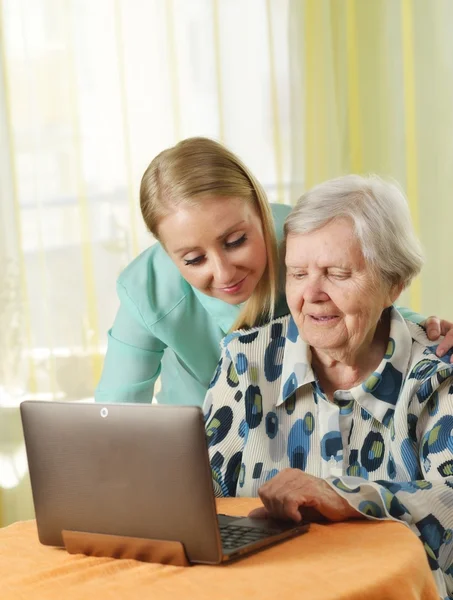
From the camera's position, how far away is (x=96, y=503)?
131 cm

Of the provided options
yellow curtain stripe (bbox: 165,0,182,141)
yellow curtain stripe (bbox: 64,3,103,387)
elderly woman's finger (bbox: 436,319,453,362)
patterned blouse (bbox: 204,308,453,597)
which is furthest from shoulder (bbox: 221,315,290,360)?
yellow curtain stripe (bbox: 165,0,182,141)

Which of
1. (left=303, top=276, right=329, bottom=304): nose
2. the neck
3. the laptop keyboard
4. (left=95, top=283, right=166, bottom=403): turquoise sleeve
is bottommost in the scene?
(left=95, top=283, right=166, bottom=403): turquoise sleeve

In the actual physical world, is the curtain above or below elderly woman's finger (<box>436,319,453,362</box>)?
above

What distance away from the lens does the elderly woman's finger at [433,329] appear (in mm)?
1768

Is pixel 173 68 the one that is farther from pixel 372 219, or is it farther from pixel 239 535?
pixel 239 535

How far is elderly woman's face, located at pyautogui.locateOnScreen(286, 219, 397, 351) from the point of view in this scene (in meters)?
1.70

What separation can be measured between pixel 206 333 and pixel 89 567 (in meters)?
1.12

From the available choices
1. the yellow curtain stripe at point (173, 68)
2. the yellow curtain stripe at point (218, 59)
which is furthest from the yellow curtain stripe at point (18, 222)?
the yellow curtain stripe at point (218, 59)

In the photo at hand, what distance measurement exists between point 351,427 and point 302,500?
0.34 meters

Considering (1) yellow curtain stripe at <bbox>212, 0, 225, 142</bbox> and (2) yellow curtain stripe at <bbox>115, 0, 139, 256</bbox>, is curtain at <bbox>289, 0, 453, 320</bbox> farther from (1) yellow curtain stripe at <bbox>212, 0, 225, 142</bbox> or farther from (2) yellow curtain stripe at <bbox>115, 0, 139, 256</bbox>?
(2) yellow curtain stripe at <bbox>115, 0, 139, 256</bbox>

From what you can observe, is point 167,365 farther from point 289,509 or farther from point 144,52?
point 144,52

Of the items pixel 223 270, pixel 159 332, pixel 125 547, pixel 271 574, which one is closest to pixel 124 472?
pixel 125 547

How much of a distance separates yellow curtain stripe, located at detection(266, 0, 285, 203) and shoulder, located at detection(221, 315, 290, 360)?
5.76ft

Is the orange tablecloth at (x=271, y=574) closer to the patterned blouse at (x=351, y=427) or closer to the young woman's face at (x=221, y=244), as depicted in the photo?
the patterned blouse at (x=351, y=427)
